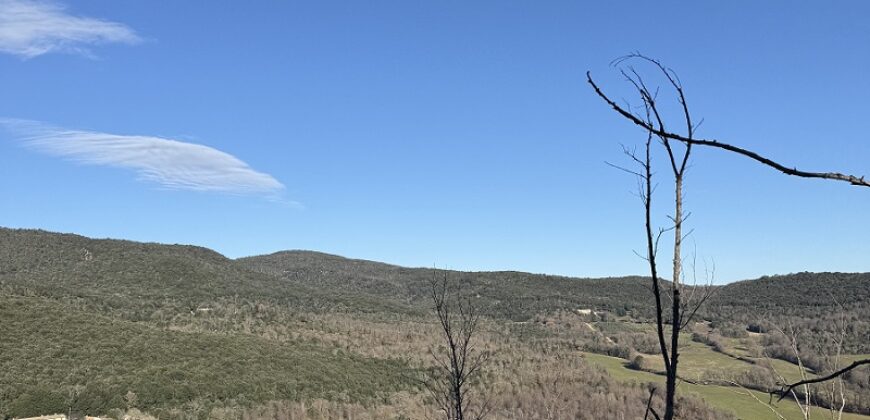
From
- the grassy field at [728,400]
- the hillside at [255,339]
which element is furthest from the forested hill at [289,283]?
the grassy field at [728,400]

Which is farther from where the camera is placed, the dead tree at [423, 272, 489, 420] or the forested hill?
the forested hill

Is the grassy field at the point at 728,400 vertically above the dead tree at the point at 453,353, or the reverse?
the dead tree at the point at 453,353

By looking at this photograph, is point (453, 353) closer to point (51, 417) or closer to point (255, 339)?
point (51, 417)

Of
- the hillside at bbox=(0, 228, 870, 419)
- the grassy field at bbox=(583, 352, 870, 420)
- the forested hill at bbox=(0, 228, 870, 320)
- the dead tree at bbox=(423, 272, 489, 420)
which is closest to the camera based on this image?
the dead tree at bbox=(423, 272, 489, 420)

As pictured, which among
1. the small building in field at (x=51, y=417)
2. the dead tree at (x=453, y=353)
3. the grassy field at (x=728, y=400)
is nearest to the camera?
the dead tree at (x=453, y=353)

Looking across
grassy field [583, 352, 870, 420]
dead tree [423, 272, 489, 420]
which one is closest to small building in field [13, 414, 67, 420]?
dead tree [423, 272, 489, 420]

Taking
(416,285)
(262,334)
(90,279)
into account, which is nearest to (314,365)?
(262,334)

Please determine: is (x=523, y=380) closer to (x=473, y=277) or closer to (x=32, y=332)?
(x=32, y=332)

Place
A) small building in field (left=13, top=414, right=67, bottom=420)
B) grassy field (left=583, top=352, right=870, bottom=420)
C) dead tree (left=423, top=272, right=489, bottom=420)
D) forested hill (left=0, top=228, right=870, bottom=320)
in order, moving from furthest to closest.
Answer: forested hill (left=0, top=228, right=870, bottom=320) → grassy field (left=583, top=352, right=870, bottom=420) → small building in field (left=13, top=414, right=67, bottom=420) → dead tree (left=423, top=272, right=489, bottom=420)

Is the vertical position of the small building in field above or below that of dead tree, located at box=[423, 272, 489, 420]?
below

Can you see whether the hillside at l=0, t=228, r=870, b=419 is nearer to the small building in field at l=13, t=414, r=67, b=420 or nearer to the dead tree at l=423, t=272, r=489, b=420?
the small building in field at l=13, t=414, r=67, b=420

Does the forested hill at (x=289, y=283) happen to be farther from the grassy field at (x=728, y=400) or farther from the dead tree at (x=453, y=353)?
the grassy field at (x=728, y=400)

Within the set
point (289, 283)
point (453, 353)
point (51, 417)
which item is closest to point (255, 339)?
point (51, 417)

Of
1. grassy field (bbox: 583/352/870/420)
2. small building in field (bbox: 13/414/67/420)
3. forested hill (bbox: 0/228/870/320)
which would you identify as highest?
forested hill (bbox: 0/228/870/320)
